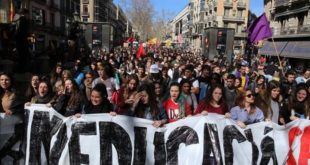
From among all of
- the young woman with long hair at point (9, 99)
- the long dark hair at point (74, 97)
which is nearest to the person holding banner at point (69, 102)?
the long dark hair at point (74, 97)

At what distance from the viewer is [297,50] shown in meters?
32.4

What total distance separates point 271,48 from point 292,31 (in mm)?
4039

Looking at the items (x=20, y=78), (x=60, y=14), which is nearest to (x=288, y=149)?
(x=20, y=78)

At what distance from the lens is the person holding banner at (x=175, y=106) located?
550cm

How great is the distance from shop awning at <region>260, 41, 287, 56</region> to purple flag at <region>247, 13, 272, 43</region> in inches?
1056

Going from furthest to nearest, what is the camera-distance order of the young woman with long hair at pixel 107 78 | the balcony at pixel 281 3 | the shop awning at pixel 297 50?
the balcony at pixel 281 3, the shop awning at pixel 297 50, the young woman with long hair at pixel 107 78

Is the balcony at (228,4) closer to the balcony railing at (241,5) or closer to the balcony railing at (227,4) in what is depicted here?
the balcony railing at (227,4)

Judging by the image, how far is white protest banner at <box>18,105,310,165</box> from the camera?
16.2ft

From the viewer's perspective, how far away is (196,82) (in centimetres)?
786

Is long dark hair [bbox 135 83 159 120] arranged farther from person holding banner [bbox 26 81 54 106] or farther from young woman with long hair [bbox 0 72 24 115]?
young woman with long hair [bbox 0 72 24 115]

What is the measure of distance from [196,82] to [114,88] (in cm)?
165

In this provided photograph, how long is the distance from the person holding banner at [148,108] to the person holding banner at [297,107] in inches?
76.5

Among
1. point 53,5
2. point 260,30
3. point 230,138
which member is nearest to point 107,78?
point 230,138

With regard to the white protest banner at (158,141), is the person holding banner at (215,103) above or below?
above
